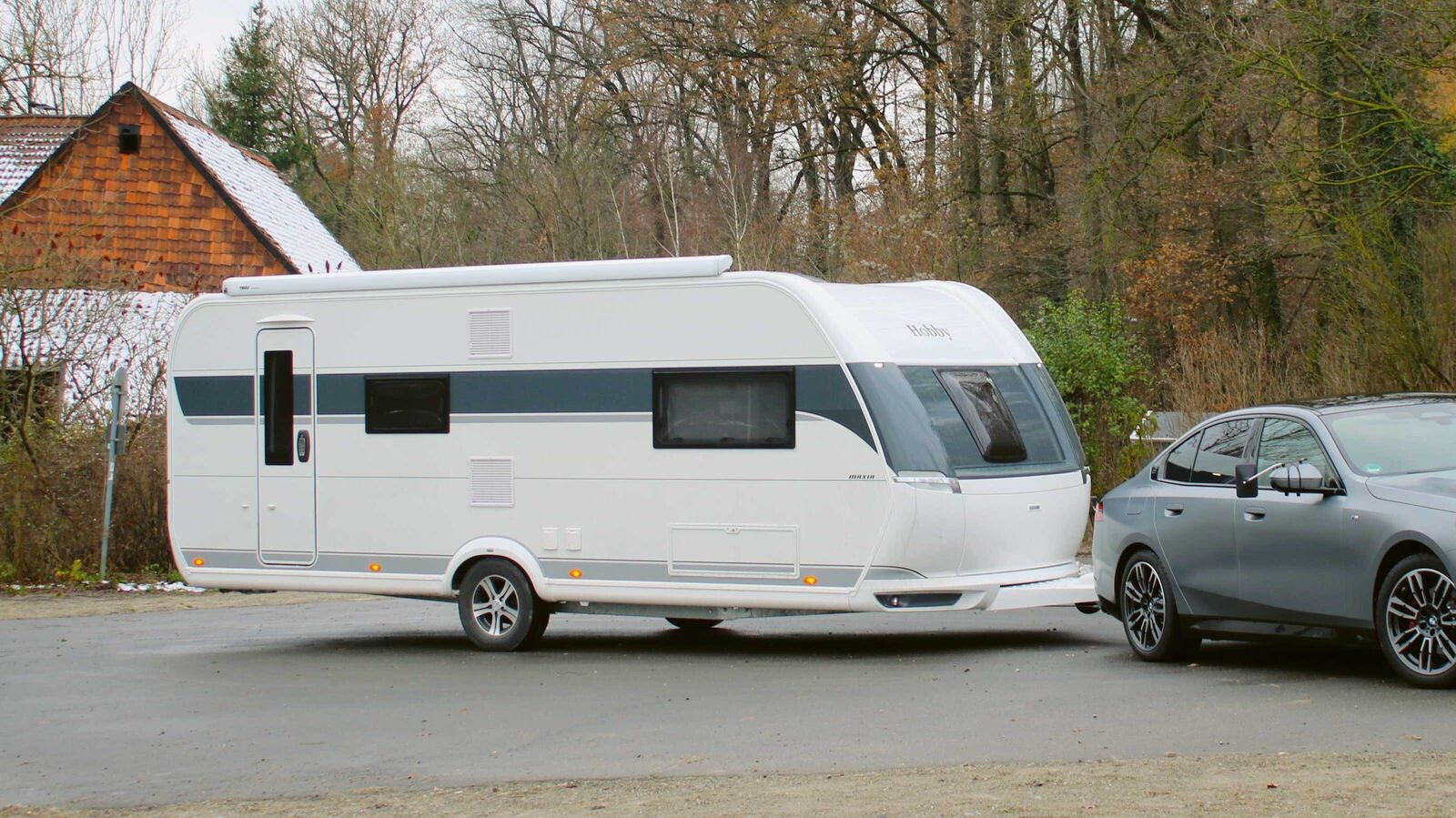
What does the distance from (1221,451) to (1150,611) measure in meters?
1.13

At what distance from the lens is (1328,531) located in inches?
363

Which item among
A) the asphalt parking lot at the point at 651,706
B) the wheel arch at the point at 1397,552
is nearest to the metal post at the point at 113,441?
the asphalt parking lot at the point at 651,706

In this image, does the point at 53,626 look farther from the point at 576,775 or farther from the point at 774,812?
the point at 774,812

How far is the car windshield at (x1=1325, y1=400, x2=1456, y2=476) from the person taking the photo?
9.20 metres

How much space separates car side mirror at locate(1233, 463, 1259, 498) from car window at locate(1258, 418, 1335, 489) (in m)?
0.06

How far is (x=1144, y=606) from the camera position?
10875 millimetres

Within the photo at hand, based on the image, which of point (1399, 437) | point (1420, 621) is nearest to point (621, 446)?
point (1399, 437)

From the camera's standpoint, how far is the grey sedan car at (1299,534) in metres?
8.70

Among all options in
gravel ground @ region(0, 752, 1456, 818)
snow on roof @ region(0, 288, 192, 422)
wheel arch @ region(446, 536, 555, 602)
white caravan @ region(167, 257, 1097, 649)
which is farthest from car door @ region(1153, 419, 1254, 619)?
snow on roof @ region(0, 288, 192, 422)

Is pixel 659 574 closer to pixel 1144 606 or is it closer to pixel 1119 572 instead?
pixel 1119 572

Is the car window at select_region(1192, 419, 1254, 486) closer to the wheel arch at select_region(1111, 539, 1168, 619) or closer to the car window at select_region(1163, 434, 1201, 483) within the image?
the car window at select_region(1163, 434, 1201, 483)

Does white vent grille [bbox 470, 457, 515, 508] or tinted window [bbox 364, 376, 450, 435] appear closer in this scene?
white vent grille [bbox 470, 457, 515, 508]

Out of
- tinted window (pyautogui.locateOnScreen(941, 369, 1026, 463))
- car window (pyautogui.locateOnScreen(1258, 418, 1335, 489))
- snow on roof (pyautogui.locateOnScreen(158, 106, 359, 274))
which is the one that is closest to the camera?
car window (pyautogui.locateOnScreen(1258, 418, 1335, 489))

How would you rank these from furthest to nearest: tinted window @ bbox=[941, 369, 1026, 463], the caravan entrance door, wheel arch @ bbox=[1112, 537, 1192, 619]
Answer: the caravan entrance door
tinted window @ bbox=[941, 369, 1026, 463]
wheel arch @ bbox=[1112, 537, 1192, 619]
